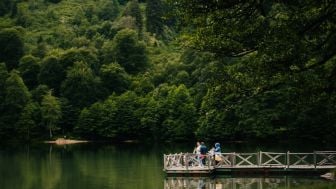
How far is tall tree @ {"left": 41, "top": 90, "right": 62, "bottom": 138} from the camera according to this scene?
10212 cm

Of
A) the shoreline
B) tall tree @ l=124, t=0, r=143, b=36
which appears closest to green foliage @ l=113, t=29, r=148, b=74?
tall tree @ l=124, t=0, r=143, b=36

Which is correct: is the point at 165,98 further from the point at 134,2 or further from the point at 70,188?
the point at 134,2

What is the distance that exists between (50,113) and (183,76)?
82.5 ft

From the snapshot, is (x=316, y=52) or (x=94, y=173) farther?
(x=94, y=173)

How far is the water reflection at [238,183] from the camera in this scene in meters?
34.0

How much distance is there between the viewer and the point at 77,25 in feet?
648

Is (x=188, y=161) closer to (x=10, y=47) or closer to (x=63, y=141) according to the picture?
(x=63, y=141)

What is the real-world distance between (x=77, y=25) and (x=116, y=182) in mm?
164047

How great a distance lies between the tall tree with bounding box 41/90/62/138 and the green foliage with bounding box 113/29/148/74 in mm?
33850

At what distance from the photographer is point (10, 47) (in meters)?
139

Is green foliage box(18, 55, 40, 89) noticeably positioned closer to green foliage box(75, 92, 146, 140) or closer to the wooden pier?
green foliage box(75, 92, 146, 140)

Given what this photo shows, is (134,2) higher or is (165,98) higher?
(134,2)

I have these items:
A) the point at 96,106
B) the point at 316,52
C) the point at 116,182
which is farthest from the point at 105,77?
the point at 316,52

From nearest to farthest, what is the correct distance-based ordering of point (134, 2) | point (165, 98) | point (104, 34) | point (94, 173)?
point (94, 173) → point (165, 98) → point (104, 34) → point (134, 2)
